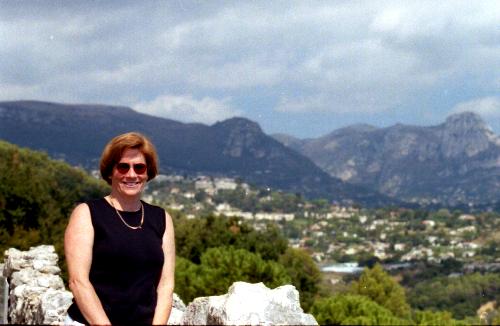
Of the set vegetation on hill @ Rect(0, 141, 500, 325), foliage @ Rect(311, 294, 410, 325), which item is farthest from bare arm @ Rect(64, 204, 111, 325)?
foliage @ Rect(311, 294, 410, 325)

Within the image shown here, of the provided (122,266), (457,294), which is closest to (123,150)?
Result: (122,266)

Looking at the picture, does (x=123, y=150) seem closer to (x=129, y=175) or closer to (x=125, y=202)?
(x=129, y=175)

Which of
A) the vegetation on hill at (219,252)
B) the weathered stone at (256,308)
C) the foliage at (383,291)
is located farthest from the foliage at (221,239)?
the weathered stone at (256,308)

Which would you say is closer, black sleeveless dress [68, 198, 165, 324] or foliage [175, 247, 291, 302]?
black sleeveless dress [68, 198, 165, 324]

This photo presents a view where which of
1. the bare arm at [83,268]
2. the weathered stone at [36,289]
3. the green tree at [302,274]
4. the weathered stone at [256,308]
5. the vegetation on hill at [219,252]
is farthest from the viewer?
the green tree at [302,274]

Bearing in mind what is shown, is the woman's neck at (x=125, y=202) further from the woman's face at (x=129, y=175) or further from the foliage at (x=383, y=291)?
the foliage at (x=383, y=291)

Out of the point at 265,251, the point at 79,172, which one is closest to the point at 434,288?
the point at 79,172

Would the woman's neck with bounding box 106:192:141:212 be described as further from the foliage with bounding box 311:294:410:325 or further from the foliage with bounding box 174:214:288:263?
the foliage with bounding box 174:214:288:263

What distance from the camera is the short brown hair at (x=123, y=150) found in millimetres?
4160

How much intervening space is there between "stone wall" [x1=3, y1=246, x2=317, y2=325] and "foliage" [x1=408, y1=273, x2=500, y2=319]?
78485 mm

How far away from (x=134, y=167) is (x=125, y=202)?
19cm

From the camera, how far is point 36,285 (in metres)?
8.20

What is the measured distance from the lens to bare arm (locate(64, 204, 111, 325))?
3.91 m

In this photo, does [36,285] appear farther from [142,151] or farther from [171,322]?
[142,151]
